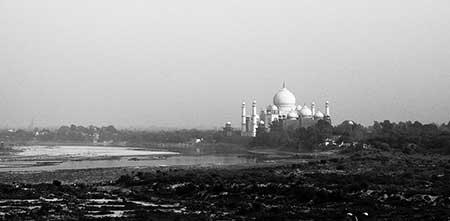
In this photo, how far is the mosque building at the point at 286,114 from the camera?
9038 cm

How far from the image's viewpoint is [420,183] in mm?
28500

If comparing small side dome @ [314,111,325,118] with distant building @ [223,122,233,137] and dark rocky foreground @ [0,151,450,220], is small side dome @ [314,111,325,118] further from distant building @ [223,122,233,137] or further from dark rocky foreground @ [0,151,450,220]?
dark rocky foreground @ [0,151,450,220]

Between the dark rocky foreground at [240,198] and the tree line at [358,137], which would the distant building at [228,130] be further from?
the dark rocky foreground at [240,198]

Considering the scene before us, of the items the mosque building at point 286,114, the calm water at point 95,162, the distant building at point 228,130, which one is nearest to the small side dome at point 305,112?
the mosque building at point 286,114

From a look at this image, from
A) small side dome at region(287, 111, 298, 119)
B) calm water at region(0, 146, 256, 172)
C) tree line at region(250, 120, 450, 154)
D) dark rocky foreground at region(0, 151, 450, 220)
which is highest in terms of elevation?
small side dome at region(287, 111, 298, 119)

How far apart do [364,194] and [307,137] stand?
5284cm

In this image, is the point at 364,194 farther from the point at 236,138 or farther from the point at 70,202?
the point at 236,138

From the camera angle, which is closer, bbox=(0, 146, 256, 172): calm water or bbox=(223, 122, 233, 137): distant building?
bbox=(0, 146, 256, 172): calm water

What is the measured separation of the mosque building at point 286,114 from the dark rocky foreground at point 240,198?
5546cm

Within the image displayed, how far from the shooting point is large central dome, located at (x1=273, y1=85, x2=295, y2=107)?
93.3m

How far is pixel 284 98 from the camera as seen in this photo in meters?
93.3

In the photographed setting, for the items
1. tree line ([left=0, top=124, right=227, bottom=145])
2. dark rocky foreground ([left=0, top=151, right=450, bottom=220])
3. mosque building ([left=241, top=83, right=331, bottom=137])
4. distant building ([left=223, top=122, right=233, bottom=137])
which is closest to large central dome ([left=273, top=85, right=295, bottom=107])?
mosque building ([left=241, top=83, right=331, bottom=137])

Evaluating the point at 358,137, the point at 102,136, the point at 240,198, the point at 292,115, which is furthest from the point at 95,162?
the point at 102,136

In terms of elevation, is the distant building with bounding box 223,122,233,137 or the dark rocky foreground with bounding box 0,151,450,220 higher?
the distant building with bounding box 223,122,233,137
